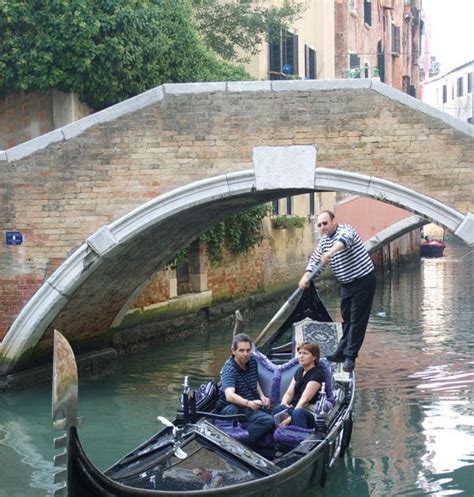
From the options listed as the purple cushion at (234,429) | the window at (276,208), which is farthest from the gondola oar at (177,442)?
the window at (276,208)

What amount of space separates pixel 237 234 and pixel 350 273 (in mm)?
5269

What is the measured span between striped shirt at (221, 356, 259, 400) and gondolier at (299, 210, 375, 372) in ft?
2.18

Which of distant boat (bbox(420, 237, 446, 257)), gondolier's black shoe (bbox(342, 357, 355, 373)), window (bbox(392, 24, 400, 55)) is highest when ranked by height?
window (bbox(392, 24, 400, 55))

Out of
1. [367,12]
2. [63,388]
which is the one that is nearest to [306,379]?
[63,388]

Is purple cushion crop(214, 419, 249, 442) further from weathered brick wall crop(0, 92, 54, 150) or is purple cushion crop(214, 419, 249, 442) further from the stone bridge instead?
weathered brick wall crop(0, 92, 54, 150)

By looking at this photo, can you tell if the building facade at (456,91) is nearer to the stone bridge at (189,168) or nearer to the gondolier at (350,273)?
the stone bridge at (189,168)

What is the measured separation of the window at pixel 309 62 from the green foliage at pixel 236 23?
2678mm

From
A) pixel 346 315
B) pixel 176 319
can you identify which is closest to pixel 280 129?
pixel 346 315

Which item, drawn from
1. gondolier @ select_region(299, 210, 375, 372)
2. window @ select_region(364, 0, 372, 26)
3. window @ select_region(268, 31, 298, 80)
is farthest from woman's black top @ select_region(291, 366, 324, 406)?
window @ select_region(364, 0, 372, 26)

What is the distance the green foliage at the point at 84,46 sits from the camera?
815cm

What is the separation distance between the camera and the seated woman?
5.00 m

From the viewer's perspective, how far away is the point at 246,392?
16.6ft

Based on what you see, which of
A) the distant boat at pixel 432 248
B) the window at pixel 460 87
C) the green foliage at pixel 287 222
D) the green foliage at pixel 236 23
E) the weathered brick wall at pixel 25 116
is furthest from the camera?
the window at pixel 460 87

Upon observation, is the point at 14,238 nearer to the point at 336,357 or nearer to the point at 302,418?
the point at 336,357
